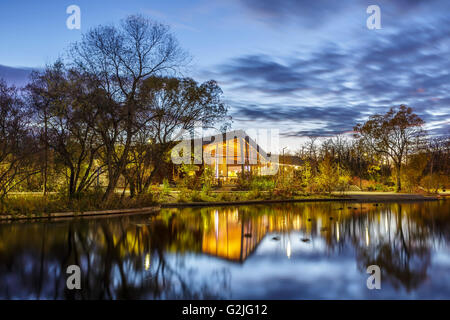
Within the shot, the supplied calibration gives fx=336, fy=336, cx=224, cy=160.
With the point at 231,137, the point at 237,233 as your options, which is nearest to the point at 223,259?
the point at 237,233

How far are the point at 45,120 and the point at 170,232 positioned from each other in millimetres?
9786

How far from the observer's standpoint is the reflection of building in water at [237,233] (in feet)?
27.8

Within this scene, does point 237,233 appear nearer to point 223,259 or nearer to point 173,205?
point 223,259

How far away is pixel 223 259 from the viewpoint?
25.0ft

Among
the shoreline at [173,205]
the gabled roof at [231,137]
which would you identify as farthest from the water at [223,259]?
the gabled roof at [231,137]

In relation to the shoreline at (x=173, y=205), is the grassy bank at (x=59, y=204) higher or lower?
higher

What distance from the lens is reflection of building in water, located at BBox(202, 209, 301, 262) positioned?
8461 millimetres

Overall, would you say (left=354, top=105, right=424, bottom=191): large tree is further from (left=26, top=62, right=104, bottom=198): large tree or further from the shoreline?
(left=26, top=62, right=104, bottom=198): large tree

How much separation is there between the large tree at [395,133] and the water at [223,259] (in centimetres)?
2670

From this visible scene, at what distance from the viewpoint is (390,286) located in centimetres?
573

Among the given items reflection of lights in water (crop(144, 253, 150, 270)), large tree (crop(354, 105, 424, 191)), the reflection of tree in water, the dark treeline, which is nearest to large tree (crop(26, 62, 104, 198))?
→ the dark treeline

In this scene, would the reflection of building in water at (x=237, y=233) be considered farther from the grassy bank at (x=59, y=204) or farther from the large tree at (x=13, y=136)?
the large tree at (x=13, y=136)
